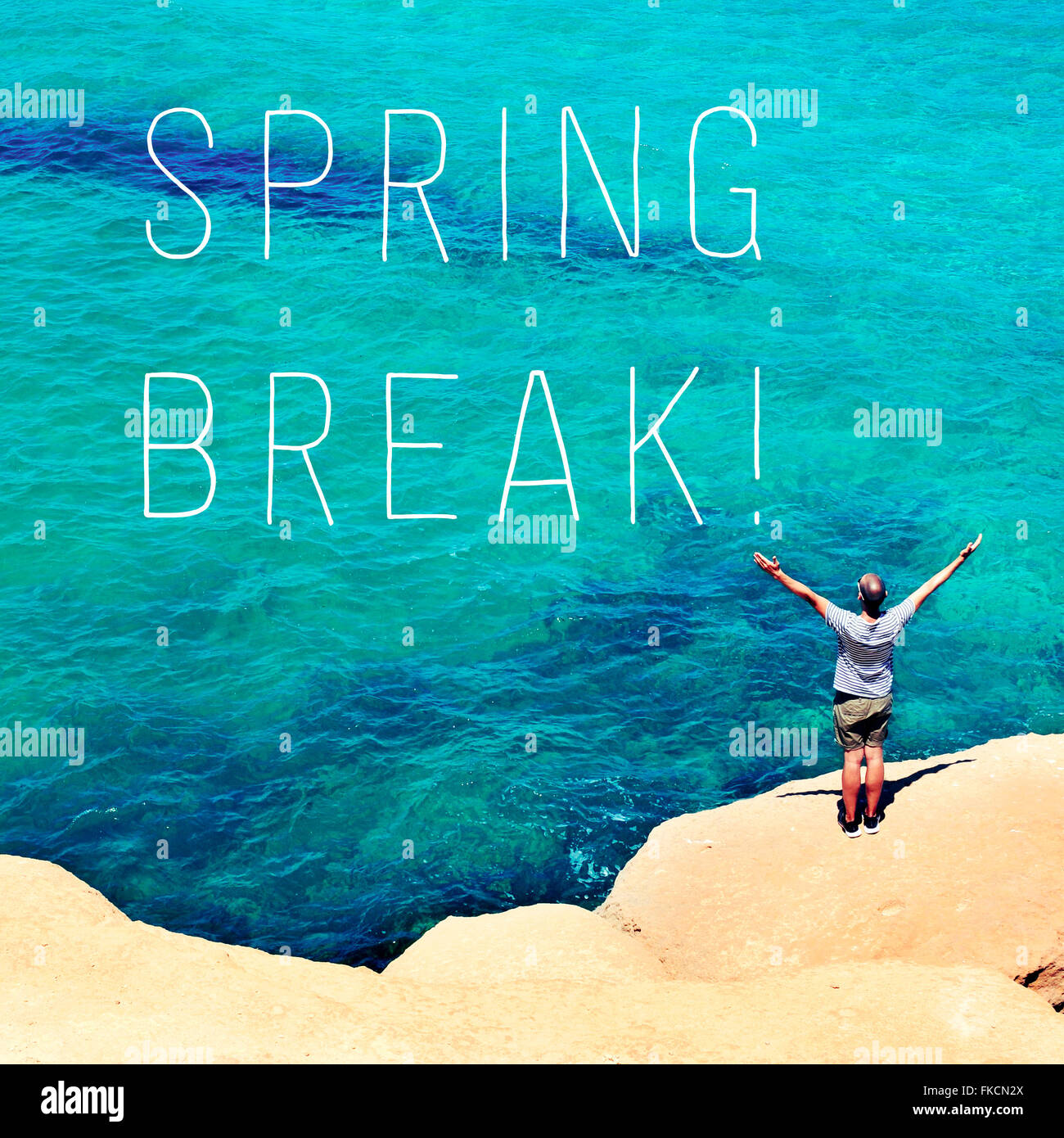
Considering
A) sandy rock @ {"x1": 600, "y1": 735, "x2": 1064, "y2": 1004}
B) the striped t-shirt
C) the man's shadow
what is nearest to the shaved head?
the striped t-shirt

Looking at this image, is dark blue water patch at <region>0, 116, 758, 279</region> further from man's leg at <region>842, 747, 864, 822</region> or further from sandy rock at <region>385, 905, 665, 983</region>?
sandy rock at <region>385, 905, 665, 983</region>

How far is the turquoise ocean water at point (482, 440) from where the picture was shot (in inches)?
789

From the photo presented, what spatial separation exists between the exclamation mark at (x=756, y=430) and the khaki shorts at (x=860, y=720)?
39.3 ft

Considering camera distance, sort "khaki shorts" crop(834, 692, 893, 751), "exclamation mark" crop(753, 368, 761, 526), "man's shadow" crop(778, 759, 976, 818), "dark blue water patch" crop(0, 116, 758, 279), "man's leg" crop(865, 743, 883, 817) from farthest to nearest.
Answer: "dark blue water patch" crop(0, 116, 758, 279) → "exclamation mark" crop(753, 368, 761, 526) → "man's shadow" crop(778, 759, 976, 818) → "man's leg" crop(865, 743, 883, 817) → "khaki shorts" crop(834, 692, 893, 751)

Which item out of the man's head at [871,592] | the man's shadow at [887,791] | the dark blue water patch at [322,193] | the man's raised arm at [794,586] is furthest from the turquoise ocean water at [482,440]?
the man's head at [871,592]

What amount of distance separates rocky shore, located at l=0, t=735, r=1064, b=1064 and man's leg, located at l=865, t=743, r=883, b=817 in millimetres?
521

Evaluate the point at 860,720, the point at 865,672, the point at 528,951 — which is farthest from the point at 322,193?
the point at 528,951

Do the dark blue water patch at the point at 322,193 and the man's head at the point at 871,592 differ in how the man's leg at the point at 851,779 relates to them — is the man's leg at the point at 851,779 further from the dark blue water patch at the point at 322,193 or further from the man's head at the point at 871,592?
the dark blue water patch at the point at 322,193

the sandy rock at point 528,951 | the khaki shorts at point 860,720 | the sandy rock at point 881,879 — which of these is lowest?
the sandy rock at point 528,951

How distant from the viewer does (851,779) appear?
14945mm

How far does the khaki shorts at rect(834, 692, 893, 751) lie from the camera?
47.4 feet

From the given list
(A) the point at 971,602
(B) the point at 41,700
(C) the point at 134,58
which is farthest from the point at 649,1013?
(C) the point at 134,58

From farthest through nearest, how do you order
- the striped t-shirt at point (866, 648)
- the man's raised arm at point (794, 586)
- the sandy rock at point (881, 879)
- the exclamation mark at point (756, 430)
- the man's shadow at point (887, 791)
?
the exclamation mark at point (756, 430)
the man's shadow at point (887, 791)
the striped t-shirt at point (866, 648)
the sandy rock at point (881, 879)
the man's raised arm at point (794, 586)
